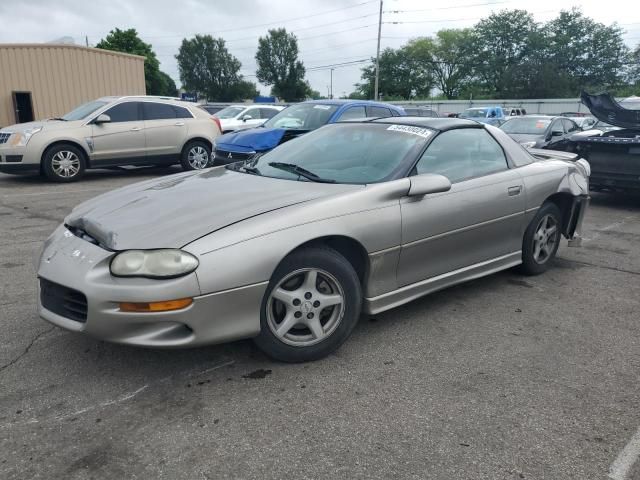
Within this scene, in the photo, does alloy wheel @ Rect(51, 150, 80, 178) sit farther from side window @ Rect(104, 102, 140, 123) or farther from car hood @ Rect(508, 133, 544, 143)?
car hood @ Rect(508, 133, 544, 143)

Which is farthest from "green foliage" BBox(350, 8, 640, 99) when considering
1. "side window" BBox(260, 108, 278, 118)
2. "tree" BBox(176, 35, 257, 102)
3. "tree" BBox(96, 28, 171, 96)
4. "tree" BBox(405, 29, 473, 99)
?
"side window" BBox(260, 108, 278, 118)

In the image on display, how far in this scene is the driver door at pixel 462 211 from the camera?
3.49 m

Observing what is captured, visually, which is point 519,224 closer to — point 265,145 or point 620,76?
point 265,145

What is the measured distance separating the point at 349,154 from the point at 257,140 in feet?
17.5

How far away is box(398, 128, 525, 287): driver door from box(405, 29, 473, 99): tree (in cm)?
8842

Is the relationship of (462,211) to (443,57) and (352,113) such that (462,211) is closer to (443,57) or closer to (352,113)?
(352,113)

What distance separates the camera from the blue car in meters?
8.93

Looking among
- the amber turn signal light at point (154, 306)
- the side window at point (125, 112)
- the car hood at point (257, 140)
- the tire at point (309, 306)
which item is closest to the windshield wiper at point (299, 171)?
the tire at point (309, 306)

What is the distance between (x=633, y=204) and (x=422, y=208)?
22.3 ft

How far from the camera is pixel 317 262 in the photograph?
2.99 metres

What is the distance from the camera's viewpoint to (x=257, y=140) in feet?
29.4

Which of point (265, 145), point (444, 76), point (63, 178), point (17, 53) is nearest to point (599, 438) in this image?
point (265, 145)

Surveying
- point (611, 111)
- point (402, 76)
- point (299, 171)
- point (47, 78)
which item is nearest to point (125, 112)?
point (299, 171)

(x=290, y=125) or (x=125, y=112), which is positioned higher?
(x=125, y=112)
